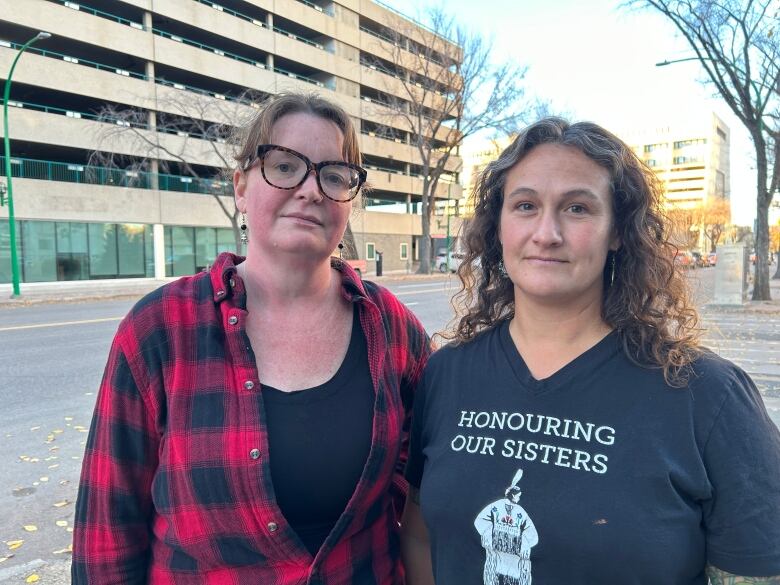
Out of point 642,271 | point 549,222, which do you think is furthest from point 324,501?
point 642,271

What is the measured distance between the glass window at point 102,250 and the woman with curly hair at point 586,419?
29.0 metres

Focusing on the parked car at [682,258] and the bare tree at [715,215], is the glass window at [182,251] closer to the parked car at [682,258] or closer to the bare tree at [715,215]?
the parked car at [682,258]

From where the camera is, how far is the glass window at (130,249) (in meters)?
28.0

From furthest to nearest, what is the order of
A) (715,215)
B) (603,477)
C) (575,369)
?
(715,215) < (575,369) < (603,477)

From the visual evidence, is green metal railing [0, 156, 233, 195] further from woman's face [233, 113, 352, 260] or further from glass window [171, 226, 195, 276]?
woman's face [233, 113, 352, 260]

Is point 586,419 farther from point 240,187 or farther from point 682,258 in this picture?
point 240,187

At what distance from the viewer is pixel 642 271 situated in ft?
5.56

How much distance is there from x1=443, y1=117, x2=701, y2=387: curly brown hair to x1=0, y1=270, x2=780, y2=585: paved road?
0.80 feet

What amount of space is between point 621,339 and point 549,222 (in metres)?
0.39

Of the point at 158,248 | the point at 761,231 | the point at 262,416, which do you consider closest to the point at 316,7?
the point at 158,248

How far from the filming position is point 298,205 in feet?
5.84

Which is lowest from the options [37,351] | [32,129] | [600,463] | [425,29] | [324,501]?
[37,351]

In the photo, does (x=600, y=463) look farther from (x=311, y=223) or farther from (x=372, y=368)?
(x=311, y=223)

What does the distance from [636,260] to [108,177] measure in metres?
29.9
